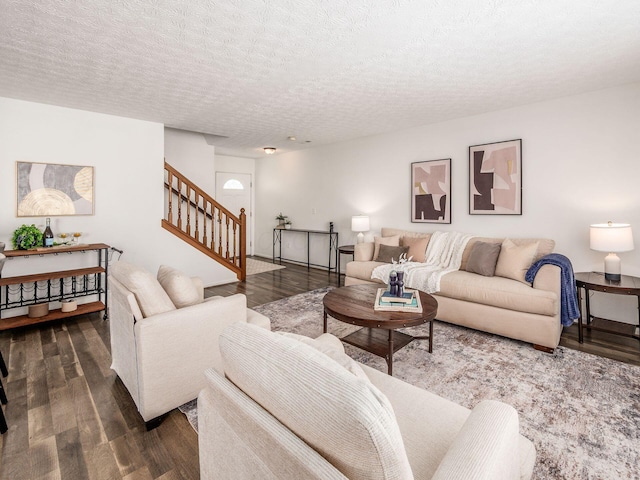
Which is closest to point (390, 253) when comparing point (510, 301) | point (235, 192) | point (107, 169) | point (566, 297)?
point (510, 301)

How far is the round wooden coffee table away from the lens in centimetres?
238

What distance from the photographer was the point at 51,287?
384 centimetres

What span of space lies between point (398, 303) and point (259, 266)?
4.53 metres

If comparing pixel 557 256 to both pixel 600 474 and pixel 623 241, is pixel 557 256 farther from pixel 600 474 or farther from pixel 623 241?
pixel 600 474

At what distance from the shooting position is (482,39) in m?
2.30

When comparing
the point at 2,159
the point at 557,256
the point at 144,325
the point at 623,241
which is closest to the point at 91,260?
the point at 2,159

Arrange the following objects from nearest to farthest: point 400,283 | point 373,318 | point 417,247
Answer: point 373,318, point 400,283, point 417,247

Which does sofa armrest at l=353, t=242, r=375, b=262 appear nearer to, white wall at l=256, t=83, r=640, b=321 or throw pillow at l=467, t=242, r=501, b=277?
white wall at l=256, t=83, r=640, b=321

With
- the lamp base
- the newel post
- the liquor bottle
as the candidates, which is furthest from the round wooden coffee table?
the liquor bottle

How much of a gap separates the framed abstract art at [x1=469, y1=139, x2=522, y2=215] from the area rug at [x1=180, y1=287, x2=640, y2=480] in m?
1.71

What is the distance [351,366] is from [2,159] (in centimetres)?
446

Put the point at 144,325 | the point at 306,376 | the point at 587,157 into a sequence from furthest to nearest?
the point at 587,157, the point at 144,325, the point at 306,376

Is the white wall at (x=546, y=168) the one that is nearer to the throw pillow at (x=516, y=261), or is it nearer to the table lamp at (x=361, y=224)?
the table lamp at (x=361, y=224)

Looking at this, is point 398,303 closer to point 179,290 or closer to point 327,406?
point 179,290
